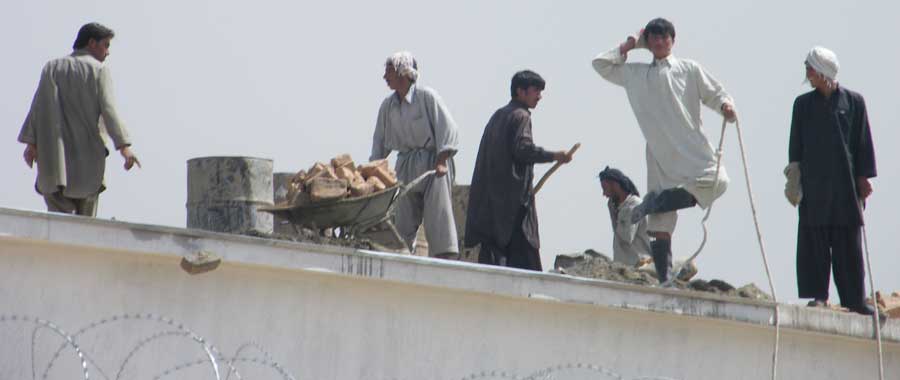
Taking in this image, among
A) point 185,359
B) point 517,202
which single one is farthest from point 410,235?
point 185,359

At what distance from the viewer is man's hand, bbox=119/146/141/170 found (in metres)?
11.1

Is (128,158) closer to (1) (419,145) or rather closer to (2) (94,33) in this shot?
(2) (94,33)

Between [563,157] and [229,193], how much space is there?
138 inches

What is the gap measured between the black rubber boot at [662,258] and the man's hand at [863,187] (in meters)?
1.19

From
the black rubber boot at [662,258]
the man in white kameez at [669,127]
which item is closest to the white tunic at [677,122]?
the man in white kameez at [669,127]

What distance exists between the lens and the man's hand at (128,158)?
11.1 metres

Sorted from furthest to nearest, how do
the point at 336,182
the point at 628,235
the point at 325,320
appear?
the point at 628,235
the point at 336,182
the point at 325,320

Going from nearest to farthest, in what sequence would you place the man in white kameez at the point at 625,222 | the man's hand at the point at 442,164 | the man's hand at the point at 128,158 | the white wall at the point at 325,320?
the white wall at the point at 325,320 → the man's hand at the point at 128,158 → the man's hand at the point at 442,164 → the man in white kameez at the point at 625,222

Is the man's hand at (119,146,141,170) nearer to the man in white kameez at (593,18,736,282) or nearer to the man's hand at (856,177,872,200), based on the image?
the man in white kameez at (593,18,736,282)

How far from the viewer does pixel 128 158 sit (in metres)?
11.2

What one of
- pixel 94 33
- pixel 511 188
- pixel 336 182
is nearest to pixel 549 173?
pixel 511 188

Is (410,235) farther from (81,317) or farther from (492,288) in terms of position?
(81,317)

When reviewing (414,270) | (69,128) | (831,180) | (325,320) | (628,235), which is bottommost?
(325,320)

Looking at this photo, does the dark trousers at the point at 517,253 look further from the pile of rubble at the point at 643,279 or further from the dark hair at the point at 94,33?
the dark hair at the point at 94,33
